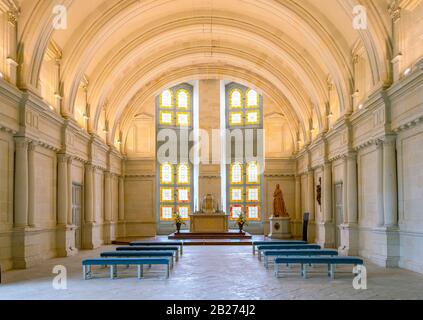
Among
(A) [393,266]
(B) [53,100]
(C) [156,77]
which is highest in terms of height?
(C) [156,77]

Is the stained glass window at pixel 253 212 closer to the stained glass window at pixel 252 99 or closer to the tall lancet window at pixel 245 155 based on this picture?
the tall lancet window at pixel 245 155

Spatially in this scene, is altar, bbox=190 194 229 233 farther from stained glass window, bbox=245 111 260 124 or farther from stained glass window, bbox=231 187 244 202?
stained glass window, bbox=245 111 260 124

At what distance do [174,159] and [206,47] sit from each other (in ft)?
29.3

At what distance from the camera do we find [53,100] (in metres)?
19.5

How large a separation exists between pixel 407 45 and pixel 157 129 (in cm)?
2114

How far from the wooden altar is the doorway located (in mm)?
6998

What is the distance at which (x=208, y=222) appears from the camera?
28.5 metres

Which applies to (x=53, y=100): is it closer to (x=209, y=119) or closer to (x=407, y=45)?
(x=407, y=45)

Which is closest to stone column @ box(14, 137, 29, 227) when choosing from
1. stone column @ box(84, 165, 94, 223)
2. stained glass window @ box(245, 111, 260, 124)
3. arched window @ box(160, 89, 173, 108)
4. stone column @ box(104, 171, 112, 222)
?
stone column @ box(84, 165, 94, 223)

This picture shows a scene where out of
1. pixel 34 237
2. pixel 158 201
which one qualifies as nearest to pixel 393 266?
pixel 34 237

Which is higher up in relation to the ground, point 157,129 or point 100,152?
point 157,129

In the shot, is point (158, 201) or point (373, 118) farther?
point (158, 201)

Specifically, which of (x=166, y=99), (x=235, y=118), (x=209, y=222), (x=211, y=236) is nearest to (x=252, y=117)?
(x=235, y=118)

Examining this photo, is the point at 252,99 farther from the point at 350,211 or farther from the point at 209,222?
the point at 350,211
